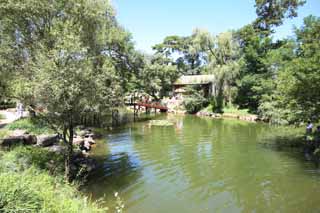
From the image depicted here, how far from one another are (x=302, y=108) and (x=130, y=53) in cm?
1771

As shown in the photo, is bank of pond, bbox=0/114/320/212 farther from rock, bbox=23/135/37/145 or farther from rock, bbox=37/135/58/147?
rock, bbox=37/135/58/147

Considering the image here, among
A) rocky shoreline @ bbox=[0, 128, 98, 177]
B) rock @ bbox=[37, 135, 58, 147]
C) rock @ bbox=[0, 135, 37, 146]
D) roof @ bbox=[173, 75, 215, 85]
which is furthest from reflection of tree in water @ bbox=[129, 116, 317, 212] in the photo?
roof @ bbox=[173, 75, 215, 85]

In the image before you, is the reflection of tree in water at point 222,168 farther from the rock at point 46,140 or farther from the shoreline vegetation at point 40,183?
the rock at point 46,140

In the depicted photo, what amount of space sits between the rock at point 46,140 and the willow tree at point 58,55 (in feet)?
12.2

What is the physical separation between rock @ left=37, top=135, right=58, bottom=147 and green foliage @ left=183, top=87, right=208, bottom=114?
2474cm

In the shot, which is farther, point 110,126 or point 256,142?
point 110,126

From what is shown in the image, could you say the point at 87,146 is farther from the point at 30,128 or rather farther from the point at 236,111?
the point at 236,111

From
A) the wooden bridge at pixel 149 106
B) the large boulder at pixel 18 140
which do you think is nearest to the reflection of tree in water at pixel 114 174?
the large boulder at pixel 18 140

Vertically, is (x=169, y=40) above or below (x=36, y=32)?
above

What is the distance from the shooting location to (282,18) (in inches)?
1361

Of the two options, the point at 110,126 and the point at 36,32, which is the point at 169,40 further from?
the point at 36,32

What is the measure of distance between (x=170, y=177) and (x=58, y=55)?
6133 mm

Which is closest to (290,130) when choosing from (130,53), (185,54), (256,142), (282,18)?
(256,142)

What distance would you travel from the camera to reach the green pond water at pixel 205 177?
826 centimetres
